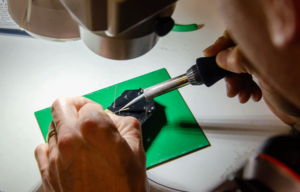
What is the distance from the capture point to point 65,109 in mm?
521

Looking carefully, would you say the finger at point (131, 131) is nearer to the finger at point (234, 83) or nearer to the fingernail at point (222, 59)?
the fingernail at point (222, 59)

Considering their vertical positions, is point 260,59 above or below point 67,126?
above

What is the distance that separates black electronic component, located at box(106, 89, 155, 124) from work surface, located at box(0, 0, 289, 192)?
163 mm

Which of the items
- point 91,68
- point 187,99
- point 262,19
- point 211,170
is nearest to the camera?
point 262,19

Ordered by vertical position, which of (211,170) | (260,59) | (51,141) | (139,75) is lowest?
(211,170)

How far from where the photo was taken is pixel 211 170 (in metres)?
0.68

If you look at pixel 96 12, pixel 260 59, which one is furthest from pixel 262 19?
pixel 96 12

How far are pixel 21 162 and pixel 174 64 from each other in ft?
2.45

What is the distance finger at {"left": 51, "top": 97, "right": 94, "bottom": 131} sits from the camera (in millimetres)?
494

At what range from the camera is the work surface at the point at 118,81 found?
675mm

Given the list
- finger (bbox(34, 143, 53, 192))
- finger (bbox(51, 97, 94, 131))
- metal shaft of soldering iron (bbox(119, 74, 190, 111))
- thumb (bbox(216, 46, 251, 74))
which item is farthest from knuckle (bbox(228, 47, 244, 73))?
finger (bbox(34, 143, 53, 192))

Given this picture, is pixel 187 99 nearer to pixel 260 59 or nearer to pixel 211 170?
pixel 211 170

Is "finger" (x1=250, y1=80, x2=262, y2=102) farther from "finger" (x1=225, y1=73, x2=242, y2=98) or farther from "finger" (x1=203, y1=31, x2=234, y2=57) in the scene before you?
"finger" (x1=203, y1=31, x2=234, y2=57)

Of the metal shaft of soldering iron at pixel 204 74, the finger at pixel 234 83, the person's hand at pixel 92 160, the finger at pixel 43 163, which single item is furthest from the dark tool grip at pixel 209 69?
the finger at pixel 43 163
